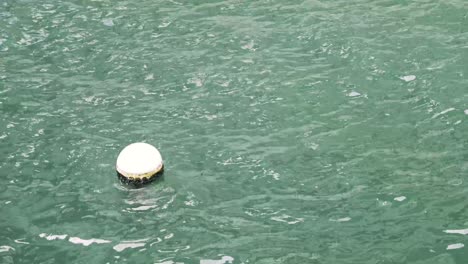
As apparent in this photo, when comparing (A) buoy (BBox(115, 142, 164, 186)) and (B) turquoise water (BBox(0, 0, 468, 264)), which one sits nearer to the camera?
(B) turquoise water (BBox(0, 0, 468, 264))

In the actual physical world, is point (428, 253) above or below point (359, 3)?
below

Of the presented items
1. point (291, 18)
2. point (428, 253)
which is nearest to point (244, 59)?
point (291, 18)

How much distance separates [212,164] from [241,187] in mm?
960

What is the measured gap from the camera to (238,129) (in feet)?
50.2

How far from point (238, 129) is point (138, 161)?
261 centimetres

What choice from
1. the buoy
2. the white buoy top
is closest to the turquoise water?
the buoy

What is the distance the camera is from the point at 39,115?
53.0 feet

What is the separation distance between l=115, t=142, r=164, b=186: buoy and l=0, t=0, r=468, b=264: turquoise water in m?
0.20

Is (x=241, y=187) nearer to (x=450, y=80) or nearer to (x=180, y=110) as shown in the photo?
(x=180, y=110)

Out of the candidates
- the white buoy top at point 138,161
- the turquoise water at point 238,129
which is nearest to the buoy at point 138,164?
the white buoy top at point 138,161

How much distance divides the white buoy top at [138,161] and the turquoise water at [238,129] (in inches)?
12.4

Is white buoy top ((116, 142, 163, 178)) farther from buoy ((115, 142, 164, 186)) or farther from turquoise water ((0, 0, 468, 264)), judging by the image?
turquoise water ((0, 0, 468, 264))

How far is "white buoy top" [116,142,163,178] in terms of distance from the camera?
528 inches

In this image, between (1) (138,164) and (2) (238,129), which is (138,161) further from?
(2) (238,129)
